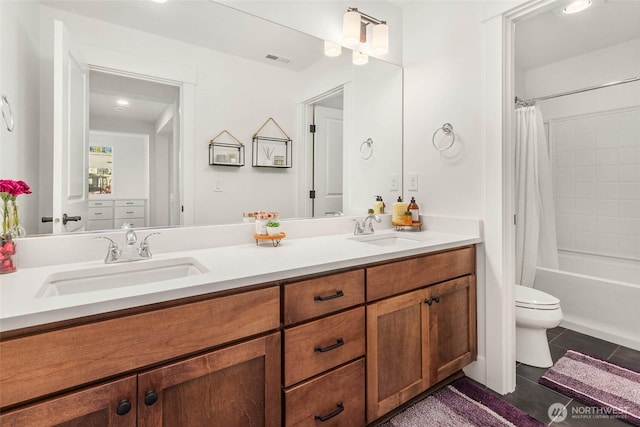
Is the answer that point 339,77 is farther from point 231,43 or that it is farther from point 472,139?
point 472,139

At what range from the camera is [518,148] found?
8.66 feet

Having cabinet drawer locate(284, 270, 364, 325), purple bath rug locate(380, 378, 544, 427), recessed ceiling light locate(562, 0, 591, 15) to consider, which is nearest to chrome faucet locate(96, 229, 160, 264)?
cabinet drawer locate(284, 270, 364, 325)

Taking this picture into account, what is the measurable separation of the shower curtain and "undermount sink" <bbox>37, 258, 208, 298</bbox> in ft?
8.48

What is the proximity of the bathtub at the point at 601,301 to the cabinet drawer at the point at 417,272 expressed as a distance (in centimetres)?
127

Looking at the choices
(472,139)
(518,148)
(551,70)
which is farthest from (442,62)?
(551,70)

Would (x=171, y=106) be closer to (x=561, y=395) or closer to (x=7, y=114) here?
(x=7, y=114)

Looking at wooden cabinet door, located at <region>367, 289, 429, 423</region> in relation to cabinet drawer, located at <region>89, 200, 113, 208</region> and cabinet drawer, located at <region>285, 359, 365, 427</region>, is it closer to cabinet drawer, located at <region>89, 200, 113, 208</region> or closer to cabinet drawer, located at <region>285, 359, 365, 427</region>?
cabinet drawer, located at <region>285, 359, 365, 427</region>

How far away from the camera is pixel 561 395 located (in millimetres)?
1650

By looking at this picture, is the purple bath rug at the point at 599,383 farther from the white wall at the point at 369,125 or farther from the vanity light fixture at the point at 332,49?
the vanity light fixture at the point at 332,49

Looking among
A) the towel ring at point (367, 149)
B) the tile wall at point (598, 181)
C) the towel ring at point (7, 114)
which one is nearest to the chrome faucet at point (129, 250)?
the towel ring at point (7, 114)

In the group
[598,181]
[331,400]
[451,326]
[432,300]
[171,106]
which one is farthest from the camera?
[598,181]

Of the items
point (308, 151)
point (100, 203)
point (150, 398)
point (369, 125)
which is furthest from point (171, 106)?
point (369, 125)

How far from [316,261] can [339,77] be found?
4.20 feet

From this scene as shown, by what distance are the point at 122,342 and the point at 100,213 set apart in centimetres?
72
